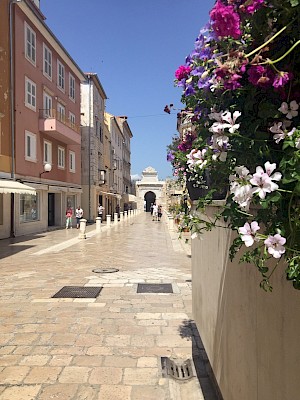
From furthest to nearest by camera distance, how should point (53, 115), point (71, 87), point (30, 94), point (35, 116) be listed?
point (71, 87) → point (53, 115) → point (35, 116) → point (30, 94)

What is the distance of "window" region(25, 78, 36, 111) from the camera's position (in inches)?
808

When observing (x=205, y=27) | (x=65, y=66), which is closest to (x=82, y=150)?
(x=65, y=66)

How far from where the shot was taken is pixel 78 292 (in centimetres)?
727

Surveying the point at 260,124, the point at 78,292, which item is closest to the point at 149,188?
the point at 78,292

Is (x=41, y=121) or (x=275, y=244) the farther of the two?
(x=41, y=121)

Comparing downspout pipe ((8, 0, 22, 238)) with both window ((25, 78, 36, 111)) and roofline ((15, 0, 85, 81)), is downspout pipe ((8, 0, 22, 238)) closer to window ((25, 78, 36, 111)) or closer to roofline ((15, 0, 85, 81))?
roofline ((15, 0, 85, 81))

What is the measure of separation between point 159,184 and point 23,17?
63.8m

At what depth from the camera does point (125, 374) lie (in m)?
3.73

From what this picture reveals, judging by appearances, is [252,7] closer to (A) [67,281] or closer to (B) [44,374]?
(B) [44,374]

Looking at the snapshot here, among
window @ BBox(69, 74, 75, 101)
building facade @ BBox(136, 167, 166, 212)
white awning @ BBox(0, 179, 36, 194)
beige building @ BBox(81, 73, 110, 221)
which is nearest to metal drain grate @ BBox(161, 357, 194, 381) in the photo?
white awning @ BBox(0, 179, 36, 194)

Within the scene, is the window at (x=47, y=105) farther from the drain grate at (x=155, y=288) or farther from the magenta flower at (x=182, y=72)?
the magenta flower at (x=182, y=72)

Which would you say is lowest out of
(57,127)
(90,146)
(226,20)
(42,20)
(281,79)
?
(281,79)

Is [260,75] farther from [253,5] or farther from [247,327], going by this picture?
[247,327]

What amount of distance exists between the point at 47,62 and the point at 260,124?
988 inches
